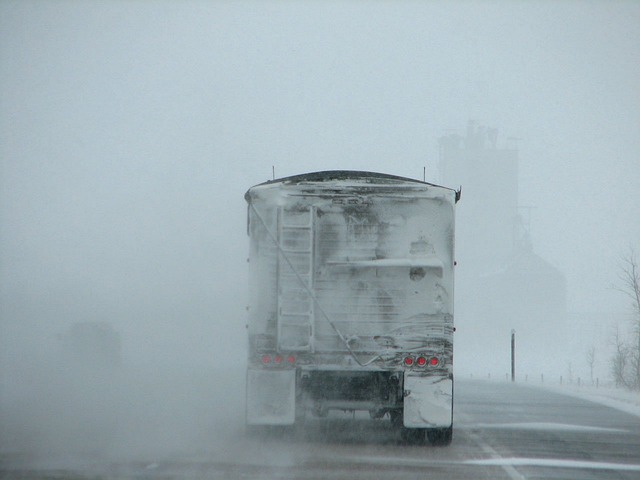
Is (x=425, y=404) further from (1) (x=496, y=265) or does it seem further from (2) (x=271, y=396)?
(1) (x=496, y=265)

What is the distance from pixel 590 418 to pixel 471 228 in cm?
10784

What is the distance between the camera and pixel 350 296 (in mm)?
11859

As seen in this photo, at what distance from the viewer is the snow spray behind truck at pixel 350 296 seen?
38.8 feet

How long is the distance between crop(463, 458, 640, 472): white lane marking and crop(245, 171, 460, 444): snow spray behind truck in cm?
127

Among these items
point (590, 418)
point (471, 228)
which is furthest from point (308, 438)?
point (471, 228)

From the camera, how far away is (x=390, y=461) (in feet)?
34.6

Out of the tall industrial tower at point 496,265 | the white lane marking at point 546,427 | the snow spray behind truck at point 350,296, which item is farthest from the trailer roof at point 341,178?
the tall industrial tower at point 496,265

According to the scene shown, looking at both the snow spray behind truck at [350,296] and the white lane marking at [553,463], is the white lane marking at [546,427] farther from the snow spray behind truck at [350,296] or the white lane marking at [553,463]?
the white lane marking at [553,463]

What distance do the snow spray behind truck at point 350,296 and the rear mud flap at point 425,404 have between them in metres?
0.01

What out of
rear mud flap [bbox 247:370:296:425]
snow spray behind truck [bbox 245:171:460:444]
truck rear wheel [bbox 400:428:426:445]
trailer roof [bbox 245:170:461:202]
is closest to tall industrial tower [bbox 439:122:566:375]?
truck rear wheel [bbox 400:428:426:445]

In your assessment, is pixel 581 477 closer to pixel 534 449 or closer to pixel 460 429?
pixel 534 449

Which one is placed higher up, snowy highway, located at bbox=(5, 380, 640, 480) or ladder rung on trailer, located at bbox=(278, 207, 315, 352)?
ladder rung on trailer, located at bbox=(278, 207, 315, 352)

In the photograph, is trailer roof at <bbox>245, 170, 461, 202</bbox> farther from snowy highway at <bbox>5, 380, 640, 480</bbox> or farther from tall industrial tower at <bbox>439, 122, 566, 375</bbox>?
tall industrial tower at <bbox>439, 122, 566, 375</bbox>

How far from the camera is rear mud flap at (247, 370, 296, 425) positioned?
39.0 ft
